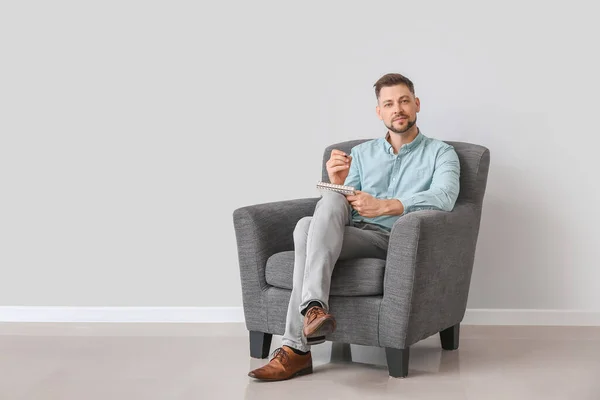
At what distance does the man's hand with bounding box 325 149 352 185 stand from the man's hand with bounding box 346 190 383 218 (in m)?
0.16

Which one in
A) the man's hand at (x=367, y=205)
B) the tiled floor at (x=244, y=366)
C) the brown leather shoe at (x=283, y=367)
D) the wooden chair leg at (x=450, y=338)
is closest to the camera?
the tiled floor at (x=244, y=366)

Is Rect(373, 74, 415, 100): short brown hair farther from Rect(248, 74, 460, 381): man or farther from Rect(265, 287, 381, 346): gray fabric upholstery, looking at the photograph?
Rect(265, 287, 381, 346): gray fabric upholstery

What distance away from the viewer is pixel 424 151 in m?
3.68

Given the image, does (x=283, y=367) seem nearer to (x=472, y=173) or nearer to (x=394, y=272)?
(x=394, y=272)

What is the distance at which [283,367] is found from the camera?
125 inches

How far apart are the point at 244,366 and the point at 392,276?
2.48ft

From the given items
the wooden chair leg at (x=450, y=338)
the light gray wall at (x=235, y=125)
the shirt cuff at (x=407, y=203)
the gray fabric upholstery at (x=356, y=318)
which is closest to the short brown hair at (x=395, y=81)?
the shirt cuff at (x=407, y=203)

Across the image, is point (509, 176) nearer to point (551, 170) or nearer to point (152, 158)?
point (551, 170)

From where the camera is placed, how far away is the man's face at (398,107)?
3643 mm

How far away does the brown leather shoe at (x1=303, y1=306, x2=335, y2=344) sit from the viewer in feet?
10.0

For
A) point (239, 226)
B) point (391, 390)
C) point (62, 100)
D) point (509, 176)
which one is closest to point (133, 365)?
point (239, 226)

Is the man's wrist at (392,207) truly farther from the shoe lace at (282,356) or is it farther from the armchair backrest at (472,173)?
the shoe lace at (282,356)

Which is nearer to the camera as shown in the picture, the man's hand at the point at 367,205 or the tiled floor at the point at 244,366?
the tiled floor at the point at 244,366

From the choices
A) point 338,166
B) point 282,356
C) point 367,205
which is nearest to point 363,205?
point 367,205
